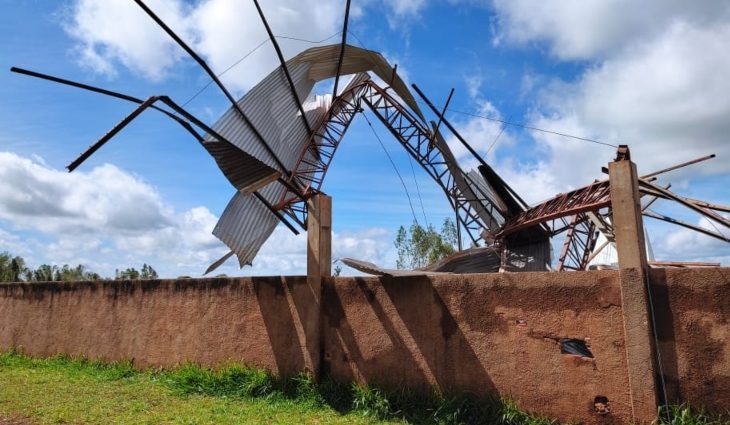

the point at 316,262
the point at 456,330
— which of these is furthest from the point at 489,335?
the point at 316,262

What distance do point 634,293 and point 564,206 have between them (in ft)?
18.2

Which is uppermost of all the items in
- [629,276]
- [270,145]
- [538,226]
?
[270,145]

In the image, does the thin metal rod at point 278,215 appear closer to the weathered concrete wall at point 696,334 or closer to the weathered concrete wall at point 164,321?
the weathered concrete wall at point 164,321

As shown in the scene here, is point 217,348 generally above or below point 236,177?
below

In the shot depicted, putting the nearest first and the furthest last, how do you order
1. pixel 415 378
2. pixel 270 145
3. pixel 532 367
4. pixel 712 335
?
pixel 712 335
pixel 532 367
pixel 415 378
pixel 270 145

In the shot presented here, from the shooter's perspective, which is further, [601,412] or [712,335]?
[601,412]

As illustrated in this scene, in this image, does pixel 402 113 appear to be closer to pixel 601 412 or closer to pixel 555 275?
pixel 555 275

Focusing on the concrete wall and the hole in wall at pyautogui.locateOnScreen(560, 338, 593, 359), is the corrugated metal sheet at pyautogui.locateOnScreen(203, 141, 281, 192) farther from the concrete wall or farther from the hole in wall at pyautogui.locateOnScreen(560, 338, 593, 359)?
the hole in wall at pyautogui.locateOnScreen(560, 338, 593, 359)

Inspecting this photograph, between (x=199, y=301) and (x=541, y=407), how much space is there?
5203mm

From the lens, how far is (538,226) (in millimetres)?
12672

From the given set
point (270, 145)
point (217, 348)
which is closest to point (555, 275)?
point (217, 348)

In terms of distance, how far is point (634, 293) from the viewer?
5.36 meters

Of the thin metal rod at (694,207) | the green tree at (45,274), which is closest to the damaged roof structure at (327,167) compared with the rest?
the thin metal rod at (694,207)

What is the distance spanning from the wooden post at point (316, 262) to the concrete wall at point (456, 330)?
102 mm
